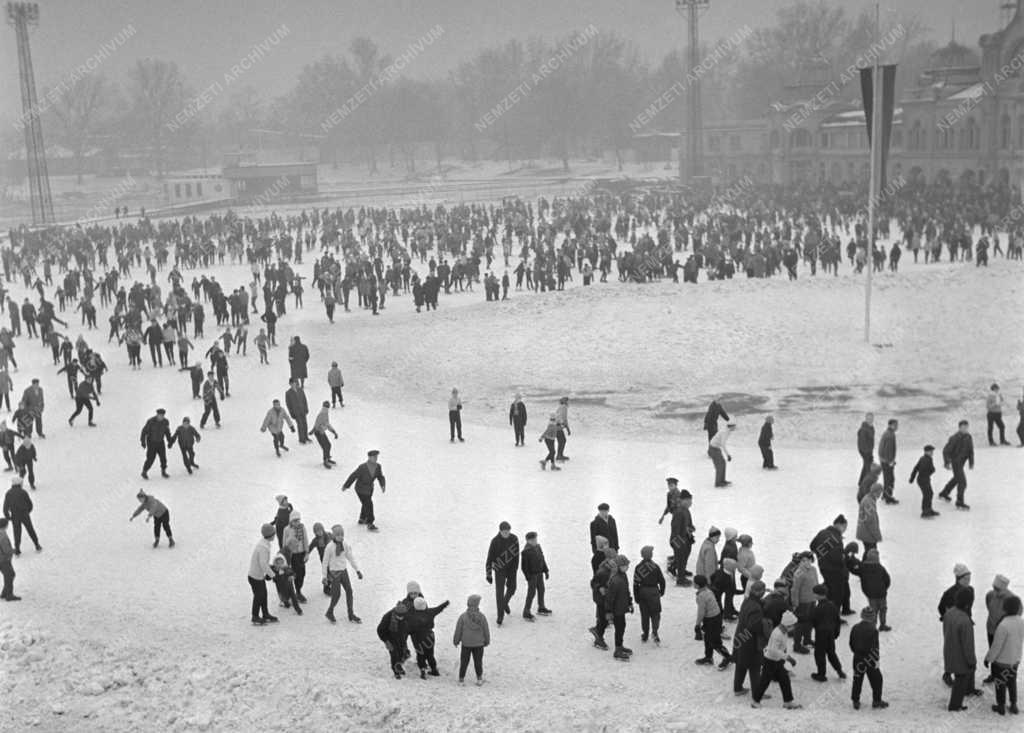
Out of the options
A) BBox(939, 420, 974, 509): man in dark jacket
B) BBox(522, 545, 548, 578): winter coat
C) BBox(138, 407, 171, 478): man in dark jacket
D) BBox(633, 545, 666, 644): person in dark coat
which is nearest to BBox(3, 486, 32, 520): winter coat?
BBox(138, 407, 171, 478): man in dark jacket

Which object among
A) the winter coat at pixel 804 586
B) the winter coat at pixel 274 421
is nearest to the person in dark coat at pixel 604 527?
the winter coat at pixel 804 586

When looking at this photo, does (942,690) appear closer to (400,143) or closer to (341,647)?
(341,647)

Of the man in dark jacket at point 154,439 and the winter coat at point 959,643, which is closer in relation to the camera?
the winter coat at point 959,643

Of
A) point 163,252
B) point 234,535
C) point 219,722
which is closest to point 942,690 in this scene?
point 219,722

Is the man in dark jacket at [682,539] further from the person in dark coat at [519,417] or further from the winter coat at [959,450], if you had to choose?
the person in dark coat at [519,417]

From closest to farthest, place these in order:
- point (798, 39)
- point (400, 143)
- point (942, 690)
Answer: point (942, 690), point (798, 39), point (400, 143)

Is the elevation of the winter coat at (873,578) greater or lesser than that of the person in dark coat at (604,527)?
lesser
